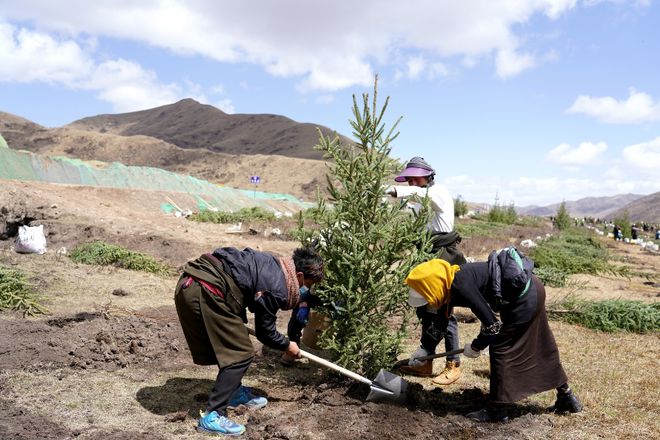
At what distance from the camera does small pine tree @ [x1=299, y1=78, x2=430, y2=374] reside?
13.9 ft

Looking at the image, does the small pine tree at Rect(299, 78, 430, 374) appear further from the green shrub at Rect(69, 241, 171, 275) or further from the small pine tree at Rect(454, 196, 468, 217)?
the small pine tree at Rect(454, 196, 468, 217)

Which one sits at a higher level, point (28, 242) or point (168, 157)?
point (168, 157)

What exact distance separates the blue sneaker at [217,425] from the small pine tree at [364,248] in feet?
3.35

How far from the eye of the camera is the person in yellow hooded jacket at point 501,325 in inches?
138

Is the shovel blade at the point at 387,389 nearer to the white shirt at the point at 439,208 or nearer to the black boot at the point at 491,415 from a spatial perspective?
the black boot at the point at 491,415

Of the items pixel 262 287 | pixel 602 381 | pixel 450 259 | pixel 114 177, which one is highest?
pixel 114 177

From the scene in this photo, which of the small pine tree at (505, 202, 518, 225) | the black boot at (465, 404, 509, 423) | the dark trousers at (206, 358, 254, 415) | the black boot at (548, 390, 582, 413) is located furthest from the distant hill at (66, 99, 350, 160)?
the dark trousers at (206, 358, 254, 415)

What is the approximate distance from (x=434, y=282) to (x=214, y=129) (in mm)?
110019

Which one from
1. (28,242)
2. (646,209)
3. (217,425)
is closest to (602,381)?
(217,425)

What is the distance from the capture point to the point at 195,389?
4.33 meters

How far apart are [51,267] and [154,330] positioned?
422 centimetres

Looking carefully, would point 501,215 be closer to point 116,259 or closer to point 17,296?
point 116,259

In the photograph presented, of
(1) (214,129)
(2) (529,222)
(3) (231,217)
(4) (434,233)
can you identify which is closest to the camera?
(4) (434,233)

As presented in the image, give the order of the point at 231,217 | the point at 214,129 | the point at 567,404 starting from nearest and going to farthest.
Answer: the point at 567,404, the point at 231,217, the point at 214,129
